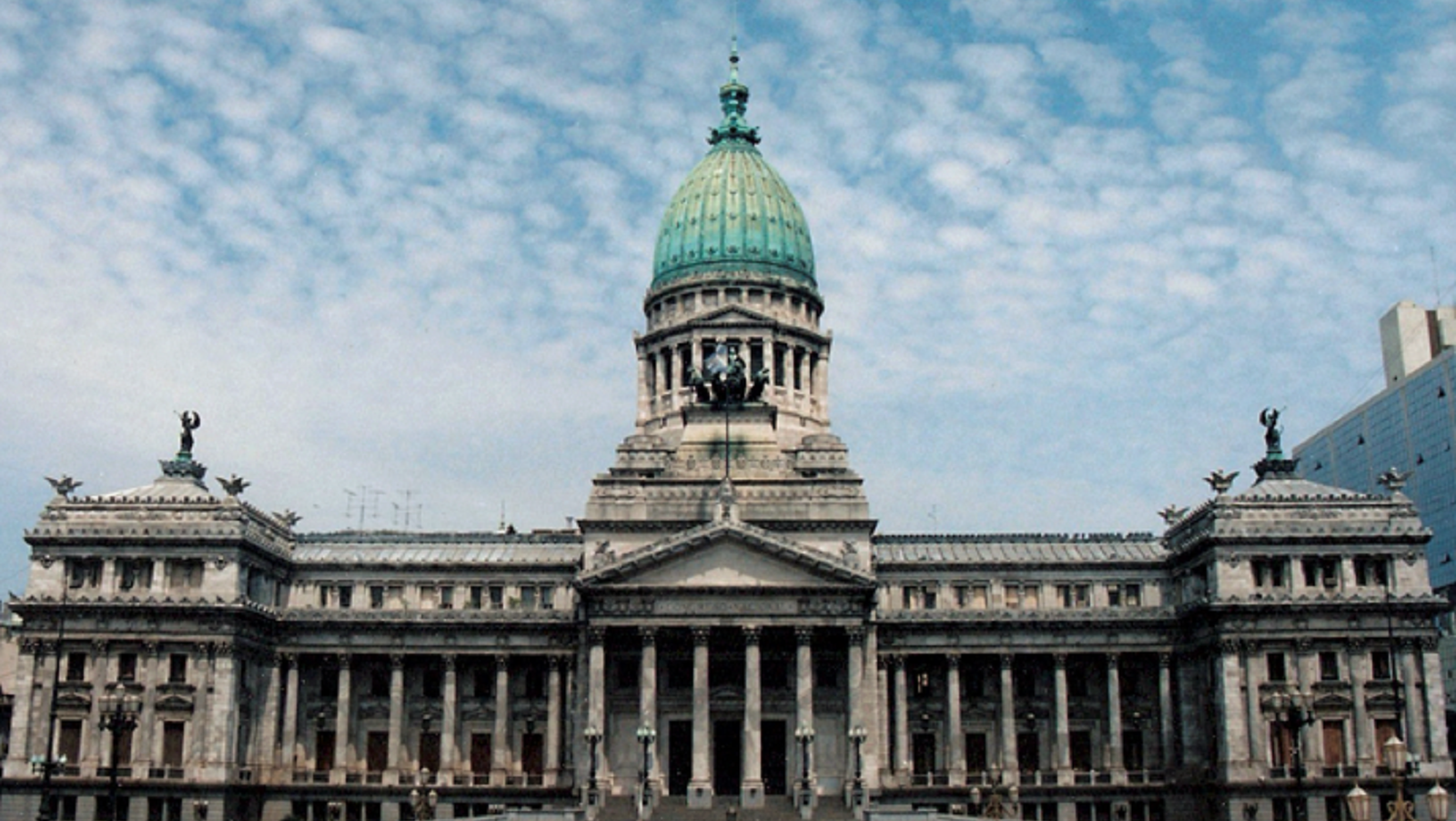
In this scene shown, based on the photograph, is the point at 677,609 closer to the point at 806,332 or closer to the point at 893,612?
the point at 893,612

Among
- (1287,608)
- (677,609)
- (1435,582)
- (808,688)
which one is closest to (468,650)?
(677,609)

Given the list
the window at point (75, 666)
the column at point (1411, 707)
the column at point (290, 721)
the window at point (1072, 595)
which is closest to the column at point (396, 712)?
the column at point (290, 721)

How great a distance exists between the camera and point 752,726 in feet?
297

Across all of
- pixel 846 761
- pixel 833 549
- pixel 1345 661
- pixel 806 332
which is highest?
pixel 806 332

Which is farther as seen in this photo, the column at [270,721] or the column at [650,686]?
the column at [270,721]

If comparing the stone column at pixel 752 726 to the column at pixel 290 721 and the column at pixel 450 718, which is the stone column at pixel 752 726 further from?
the column at pixel 290 721

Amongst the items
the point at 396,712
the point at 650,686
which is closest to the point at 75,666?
the point at 396,712

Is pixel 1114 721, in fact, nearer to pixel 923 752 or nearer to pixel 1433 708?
pixel 923 752

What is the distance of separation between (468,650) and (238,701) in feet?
48.8

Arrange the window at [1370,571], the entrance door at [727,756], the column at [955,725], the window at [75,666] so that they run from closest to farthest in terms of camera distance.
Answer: the window at [75,666] < the window at [1370,571] < the entrance door at [727,756] < the column at [955,725]

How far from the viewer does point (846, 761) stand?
9381 cm

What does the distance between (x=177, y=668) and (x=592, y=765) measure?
2739 cm

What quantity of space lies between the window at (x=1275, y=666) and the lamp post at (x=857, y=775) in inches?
1007

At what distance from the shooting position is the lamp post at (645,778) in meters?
85.7
